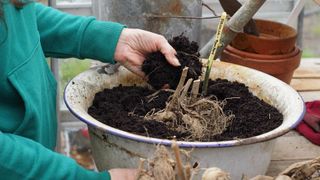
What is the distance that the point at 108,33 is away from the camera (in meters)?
1.20

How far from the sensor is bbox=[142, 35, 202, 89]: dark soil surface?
3.76ft

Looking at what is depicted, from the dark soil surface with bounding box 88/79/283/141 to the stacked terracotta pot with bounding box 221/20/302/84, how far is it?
0.31 meters

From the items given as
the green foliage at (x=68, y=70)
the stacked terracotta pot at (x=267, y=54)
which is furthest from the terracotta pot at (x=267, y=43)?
the green foliage at (x=68, y=70)

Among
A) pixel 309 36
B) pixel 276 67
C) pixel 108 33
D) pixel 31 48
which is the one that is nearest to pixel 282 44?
pixel 276 67

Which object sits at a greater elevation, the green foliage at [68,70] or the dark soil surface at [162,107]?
the dark soil surface at [162,107]

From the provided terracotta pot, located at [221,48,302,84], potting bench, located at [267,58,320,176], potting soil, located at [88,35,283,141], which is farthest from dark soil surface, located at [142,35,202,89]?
terracotta pot, located at [221,48,302,84]

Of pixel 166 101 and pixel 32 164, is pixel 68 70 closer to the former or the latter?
pixel 166 101

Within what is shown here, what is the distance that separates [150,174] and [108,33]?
521mm

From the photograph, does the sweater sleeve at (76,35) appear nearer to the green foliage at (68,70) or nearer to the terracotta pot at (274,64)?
the terracotta pot at (274,64)

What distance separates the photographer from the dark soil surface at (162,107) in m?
1.00

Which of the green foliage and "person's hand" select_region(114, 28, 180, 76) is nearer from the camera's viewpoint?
"person's hand" select_region(114, 28, 180, 76)

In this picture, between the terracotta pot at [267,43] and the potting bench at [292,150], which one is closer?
the potting bench at [292,150]

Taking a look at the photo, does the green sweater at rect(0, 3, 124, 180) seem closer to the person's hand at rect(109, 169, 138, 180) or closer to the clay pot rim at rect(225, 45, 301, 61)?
the person's hand at rect(109, 169, 138, 180)

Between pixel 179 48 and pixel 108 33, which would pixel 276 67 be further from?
pixel 108 33
